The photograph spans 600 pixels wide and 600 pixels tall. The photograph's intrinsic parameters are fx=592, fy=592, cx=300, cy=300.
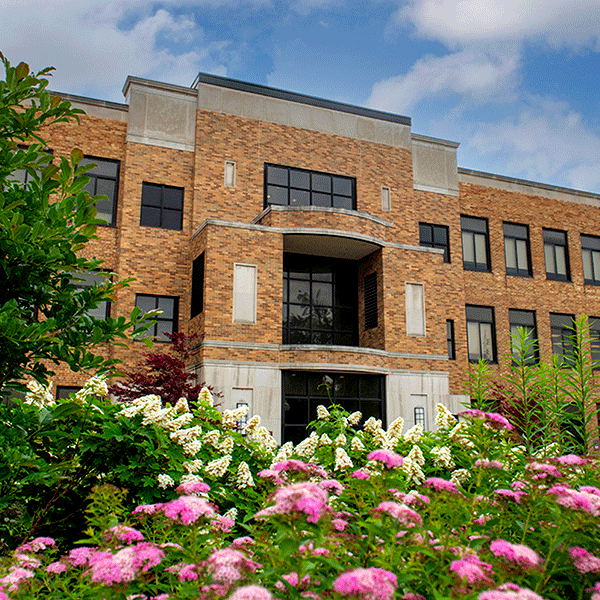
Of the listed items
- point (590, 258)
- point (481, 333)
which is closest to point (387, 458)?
point (481, 333)

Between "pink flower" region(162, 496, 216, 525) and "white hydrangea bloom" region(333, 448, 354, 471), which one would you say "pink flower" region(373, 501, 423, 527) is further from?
"white hydrangea bloom" region(333, 448, 354, 471)

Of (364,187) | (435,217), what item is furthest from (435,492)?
(435,217)

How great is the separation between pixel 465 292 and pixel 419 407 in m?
7.52

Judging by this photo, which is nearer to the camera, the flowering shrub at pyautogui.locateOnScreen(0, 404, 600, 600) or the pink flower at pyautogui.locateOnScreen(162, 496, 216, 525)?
the flowering shrub at pyautogui.locateOnScreen(0, 404, 600, 600)

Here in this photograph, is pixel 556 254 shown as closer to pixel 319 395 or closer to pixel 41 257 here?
pixel 319 395

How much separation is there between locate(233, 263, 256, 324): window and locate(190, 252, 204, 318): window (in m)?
1.18

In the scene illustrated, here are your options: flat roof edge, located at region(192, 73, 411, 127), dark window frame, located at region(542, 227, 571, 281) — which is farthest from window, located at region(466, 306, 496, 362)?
flat roof edge, located at region(192, 73, 411, 127)

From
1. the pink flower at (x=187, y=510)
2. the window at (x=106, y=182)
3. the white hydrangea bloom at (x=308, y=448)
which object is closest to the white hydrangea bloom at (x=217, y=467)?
the white hydrangea bloom at (x=308, y=448)

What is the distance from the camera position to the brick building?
63.8 ft

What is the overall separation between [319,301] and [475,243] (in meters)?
9.34

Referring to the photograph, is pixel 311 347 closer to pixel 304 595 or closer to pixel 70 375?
pixel 70 375

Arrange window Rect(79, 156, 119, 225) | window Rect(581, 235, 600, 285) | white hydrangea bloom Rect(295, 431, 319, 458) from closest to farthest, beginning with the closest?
white hydrangea bloom Rect(295, 431, 319, 458), window Rect(79, 156, 119, 225), window Rect(581, 235, 600, 285)

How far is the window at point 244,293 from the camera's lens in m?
19.3

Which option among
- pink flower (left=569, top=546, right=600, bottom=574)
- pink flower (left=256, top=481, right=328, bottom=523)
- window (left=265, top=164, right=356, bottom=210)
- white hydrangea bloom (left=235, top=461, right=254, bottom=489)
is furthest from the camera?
window (left=265, top=164, right=356, bottom=210)
